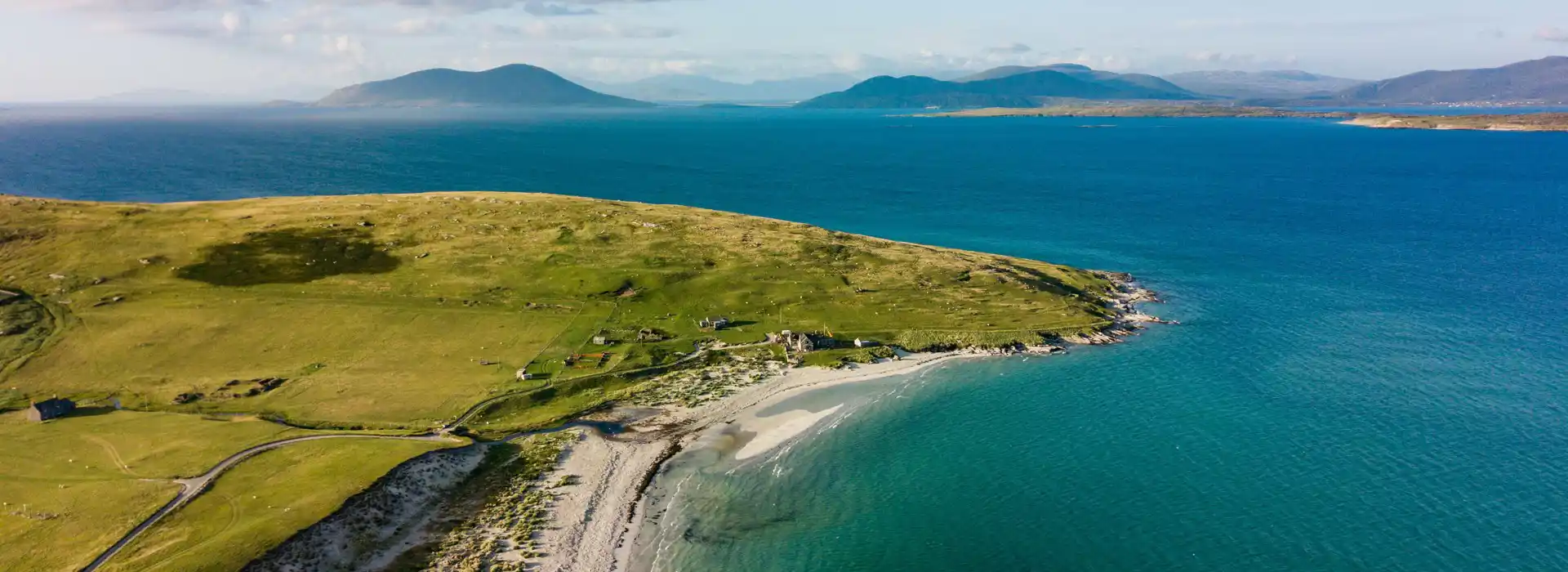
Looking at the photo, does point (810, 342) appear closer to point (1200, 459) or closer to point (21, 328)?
point (1200, 459)

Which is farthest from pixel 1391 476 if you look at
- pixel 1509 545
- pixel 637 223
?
pixel 637 223

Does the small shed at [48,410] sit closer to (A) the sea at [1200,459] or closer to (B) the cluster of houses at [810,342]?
(A) the sea at [1200,459]

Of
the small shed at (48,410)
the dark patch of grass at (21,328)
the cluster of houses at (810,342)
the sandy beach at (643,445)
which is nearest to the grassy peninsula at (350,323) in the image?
the dark patch of grass at (21,328)

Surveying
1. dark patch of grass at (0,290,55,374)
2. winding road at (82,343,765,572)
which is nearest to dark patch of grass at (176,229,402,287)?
dark patch of grass at (0,290,55,374)

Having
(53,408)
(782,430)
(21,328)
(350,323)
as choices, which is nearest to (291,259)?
(350,323)

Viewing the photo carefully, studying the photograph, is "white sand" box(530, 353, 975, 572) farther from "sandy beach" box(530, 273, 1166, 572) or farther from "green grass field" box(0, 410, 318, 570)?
"green grass field" box(0, 410, 318, 570)

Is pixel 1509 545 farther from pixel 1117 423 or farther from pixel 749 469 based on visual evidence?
pixel 749 469
